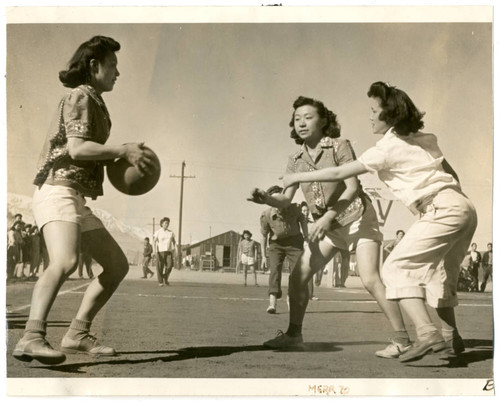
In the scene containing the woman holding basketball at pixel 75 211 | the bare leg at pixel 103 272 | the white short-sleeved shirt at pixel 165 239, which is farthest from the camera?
the white short-sleeved shirt at pixel 165 239

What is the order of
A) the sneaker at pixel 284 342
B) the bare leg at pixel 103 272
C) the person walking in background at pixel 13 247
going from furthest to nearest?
the person walking in background at pixel 13 247
the sneaker at pixel 284 342
the bare leg at pixel 103 272

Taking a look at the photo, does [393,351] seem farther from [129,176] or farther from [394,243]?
[129,176]

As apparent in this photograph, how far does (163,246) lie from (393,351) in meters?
1.88

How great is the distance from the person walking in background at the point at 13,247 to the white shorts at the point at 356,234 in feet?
7.48

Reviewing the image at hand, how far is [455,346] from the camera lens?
206 inches

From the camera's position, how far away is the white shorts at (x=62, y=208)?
16.4 ft

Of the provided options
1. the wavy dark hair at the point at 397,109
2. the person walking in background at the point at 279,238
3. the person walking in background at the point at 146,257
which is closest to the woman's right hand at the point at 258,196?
the person walking in background at the point at 279,238

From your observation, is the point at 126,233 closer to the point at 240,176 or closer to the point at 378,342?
the point at 240,176

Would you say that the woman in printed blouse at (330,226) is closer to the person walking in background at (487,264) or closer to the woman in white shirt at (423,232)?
the woman in white shirt at (423,232)

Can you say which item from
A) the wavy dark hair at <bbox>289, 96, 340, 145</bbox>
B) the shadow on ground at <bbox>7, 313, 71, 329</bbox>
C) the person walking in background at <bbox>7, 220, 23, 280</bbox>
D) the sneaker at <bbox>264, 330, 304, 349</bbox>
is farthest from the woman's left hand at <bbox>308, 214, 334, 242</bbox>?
the person walking in background at <bbox>7, 220, 23, 280</bbox>

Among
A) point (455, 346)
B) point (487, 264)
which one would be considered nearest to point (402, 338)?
point (455, 346)

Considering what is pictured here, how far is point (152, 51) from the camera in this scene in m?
5.61
